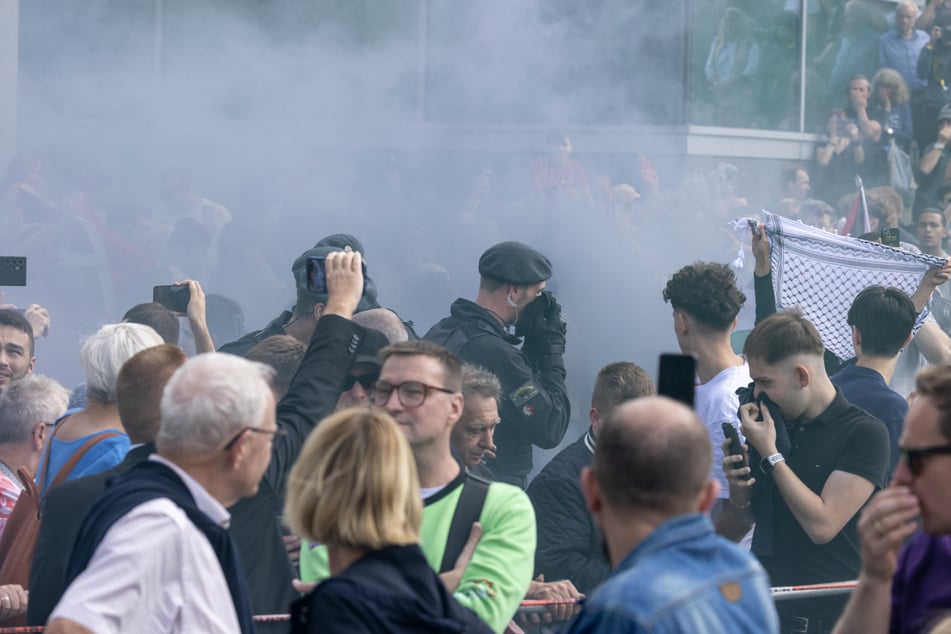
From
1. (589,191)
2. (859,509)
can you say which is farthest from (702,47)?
(859,509)

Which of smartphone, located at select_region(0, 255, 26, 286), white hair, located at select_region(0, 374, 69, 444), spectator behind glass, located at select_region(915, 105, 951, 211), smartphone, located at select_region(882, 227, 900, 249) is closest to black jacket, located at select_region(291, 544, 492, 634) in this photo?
white hair, located at select_region(0, 374, 69, 444)

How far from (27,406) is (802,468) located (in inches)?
84.1

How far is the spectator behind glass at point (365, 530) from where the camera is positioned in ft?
6.09

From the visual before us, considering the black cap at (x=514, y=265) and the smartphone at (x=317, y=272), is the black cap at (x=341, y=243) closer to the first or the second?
the black cap at (x=514, y=265)

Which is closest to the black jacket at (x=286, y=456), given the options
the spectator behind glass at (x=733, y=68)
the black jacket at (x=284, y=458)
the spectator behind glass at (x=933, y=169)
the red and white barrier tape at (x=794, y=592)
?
the black jacket at (x=284, y=458)

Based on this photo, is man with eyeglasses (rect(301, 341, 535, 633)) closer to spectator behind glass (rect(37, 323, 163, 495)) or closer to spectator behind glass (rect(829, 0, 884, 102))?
spectator behind glass (rect(37, 323, 163, 495))

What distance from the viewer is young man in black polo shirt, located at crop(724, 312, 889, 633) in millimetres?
3171

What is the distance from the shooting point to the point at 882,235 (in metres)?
4.55

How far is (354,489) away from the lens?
1.93m

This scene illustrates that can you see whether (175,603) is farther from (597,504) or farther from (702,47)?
(702,47)

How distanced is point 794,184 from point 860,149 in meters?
0.52

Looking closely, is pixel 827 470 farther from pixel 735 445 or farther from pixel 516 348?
pixel 516 348

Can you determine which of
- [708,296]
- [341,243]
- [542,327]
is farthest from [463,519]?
[341,243]

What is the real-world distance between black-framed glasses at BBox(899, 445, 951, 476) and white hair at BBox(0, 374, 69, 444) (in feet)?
7.86
